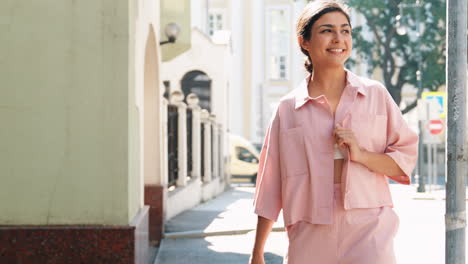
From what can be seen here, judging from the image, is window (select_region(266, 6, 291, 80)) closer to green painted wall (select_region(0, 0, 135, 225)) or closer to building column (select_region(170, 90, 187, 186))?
building column (select_region(170, 90, 187, 186))

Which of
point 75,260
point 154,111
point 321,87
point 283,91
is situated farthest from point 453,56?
point 283,91

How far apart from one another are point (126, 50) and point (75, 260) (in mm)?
A: 1686

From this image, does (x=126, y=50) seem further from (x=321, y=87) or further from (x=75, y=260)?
(x=321, y=87)

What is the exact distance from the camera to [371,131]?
3275 mm

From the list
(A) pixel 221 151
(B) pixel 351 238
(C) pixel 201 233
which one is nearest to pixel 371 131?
(B) pixel 351 238

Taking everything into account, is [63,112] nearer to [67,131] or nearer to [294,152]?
[67,131]

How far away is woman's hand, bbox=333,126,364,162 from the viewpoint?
3127 millimetres

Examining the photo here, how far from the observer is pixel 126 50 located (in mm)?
6621

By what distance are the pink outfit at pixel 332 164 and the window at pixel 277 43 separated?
4360 cm

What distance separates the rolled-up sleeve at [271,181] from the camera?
3402mm

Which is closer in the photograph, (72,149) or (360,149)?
(360,149)

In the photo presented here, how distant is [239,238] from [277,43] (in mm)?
35435

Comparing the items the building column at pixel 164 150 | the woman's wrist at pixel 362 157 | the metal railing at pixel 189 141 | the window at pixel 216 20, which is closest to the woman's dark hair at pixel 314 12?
the woman's wrist at pixel 362 157

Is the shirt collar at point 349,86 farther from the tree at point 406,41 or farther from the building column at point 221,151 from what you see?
Answer: the tree at point 406,41
